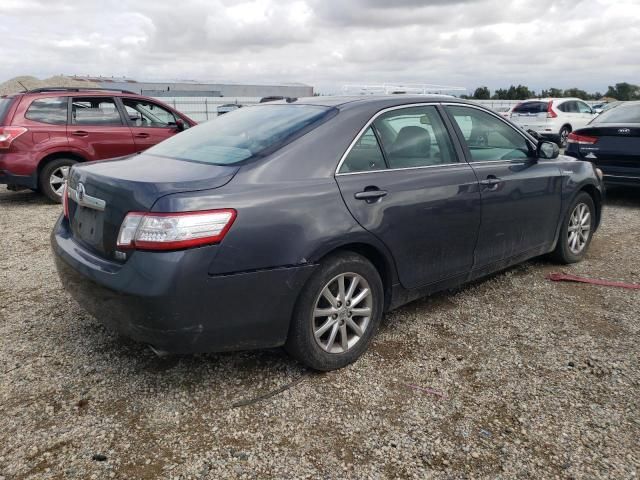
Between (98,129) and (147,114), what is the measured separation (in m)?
0.90

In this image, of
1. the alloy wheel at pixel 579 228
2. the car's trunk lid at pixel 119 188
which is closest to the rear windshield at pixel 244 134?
the car's trunk lid at pixel 119 188

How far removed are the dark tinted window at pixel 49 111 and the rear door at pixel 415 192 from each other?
245 inches

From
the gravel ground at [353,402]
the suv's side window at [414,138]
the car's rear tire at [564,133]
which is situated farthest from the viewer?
the car's rear tire at [564,133]

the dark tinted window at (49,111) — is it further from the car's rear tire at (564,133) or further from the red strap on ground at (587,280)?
the car's rear tire at (564,133)

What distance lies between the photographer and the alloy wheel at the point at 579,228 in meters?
5.00

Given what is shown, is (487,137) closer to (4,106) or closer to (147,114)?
(147,114)

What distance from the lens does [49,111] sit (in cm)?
786

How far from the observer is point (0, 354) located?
3.34 meters

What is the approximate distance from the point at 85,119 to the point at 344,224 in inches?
259

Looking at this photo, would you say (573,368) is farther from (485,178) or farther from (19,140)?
(19,140)

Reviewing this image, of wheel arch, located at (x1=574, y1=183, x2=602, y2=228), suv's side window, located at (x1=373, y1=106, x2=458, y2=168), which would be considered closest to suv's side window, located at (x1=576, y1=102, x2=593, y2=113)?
wheel arch, located at (x1=574, y1=183, x2=602, y2=228)

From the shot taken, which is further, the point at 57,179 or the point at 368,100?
the point at 57,179

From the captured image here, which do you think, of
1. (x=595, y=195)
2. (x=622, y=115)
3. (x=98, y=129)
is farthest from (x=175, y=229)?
(x=622, y=115)

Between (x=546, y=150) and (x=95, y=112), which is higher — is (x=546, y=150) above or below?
below
